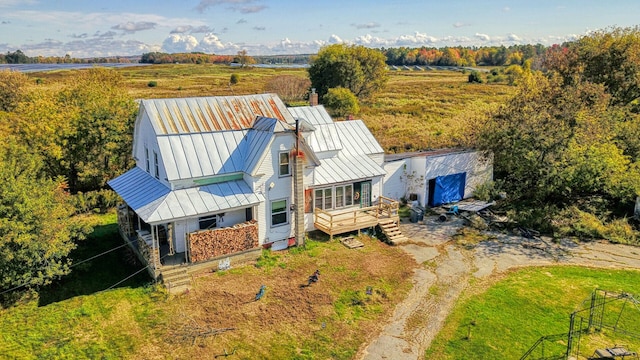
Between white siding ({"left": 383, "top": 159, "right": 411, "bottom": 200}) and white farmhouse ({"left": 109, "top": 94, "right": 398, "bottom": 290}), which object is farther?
white siding ({"left": 383, "top": 159, "right": 411, "bottom": 200})

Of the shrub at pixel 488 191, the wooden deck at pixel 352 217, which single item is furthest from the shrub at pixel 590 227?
the wooden deck at pixel 352 217

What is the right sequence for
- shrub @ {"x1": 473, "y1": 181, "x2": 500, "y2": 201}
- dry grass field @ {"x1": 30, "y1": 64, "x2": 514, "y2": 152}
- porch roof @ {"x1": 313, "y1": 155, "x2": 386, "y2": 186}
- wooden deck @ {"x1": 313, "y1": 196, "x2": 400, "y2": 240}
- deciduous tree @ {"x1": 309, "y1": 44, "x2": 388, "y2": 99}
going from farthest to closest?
1. deciduous tree @ {"x1": 309, "y1": 44, "x2": 388, "y2": 99}
2. dry grass field @ {"x1": 30, "y1": 64, "x2": 514, "y2": 152}
3. shrub @ {"x1": 473, "y1": 181, "x2": 500, "y2": 201}
4. porch roof @ {"x1": 313, "y1": 155, "x2": 386, "y2": 186}
5. wooden deck @ {"x1": 313, "y1": 196, "x2": 400, "y2": 240}

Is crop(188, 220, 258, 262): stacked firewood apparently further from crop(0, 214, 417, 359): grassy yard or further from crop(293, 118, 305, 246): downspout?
crop(293, 118, 305, 246): downspout

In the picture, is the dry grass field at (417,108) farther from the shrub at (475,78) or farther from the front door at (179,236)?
the front door at (179,236)

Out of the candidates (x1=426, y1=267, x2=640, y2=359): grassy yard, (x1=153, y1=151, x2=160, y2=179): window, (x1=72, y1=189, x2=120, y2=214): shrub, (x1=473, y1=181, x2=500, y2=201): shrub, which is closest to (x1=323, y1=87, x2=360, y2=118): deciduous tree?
(x1=473, y1=181, x2=500, y2=201): shrub

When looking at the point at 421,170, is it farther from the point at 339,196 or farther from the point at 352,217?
the point at 339,196
